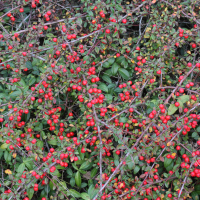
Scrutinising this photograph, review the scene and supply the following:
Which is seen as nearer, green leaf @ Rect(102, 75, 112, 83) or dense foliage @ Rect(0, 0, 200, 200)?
dense foliage @ Rect(0, 0, 200, 200)

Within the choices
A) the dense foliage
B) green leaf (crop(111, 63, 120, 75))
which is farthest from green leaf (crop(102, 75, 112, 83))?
green leaf (crop(111, 63, 120, 75))

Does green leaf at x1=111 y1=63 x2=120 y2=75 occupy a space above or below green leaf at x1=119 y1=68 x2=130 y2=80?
above

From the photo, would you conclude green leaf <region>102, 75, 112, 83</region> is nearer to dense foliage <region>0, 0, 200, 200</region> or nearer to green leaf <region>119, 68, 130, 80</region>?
dense foliage <region>0, 0, 200, 200</region>

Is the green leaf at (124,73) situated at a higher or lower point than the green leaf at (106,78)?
higher

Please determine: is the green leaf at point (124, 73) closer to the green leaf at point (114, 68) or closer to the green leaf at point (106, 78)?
the green leaf at point (114, 68)

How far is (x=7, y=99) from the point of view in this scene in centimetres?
337

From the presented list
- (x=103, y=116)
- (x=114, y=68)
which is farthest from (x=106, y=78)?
(x=103, y=116)

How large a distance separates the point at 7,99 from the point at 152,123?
2.31 metres

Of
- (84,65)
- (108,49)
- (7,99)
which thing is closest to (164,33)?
(108,49)

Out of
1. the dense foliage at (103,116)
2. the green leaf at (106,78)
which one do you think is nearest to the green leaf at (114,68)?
the dense foliage at (103,116)

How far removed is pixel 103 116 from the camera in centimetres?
314

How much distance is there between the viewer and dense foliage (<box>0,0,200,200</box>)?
2684 mm

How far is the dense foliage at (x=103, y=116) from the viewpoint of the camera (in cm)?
268

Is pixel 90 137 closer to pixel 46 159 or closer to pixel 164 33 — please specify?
pixel 46 159
